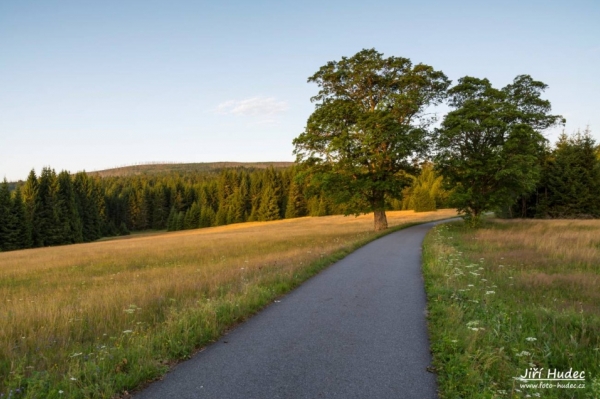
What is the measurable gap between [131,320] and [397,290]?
20.9ft

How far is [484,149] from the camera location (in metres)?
25.2

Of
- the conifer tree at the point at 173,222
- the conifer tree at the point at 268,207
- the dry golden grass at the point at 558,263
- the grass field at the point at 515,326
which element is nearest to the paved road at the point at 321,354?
the grass field at the point at 515,326

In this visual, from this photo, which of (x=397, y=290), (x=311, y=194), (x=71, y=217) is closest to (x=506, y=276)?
(x=397, y=290)

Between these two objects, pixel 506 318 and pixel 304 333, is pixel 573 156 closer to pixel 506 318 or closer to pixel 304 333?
pixel 506 318

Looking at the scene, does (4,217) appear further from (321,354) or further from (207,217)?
(321,354)

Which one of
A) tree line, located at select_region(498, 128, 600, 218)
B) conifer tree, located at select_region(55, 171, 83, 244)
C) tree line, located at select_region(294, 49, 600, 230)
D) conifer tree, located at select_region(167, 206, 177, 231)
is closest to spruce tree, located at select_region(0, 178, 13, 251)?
conifer tree, located at select_region(55, 171, 83, 244)

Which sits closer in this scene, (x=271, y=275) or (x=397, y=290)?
(x=397, y=290)

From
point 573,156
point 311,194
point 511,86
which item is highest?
point 511,86

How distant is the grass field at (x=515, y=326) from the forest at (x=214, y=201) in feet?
55.3

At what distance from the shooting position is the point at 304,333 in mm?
5789

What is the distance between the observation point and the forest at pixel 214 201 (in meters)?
35.5

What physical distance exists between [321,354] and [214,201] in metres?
88.0

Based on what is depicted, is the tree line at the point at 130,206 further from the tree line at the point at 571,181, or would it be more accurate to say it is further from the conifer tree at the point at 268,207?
the tree line at the point at 571,181

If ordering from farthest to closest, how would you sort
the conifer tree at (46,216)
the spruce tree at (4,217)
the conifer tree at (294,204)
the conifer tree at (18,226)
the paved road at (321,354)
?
1. the conifer tree at (294,204)
2. the conifer tree at (46,216)
3. the conifer tree at (18,226)
4. the spruce tree at (4,217)
5. the paved road at (321,354)
